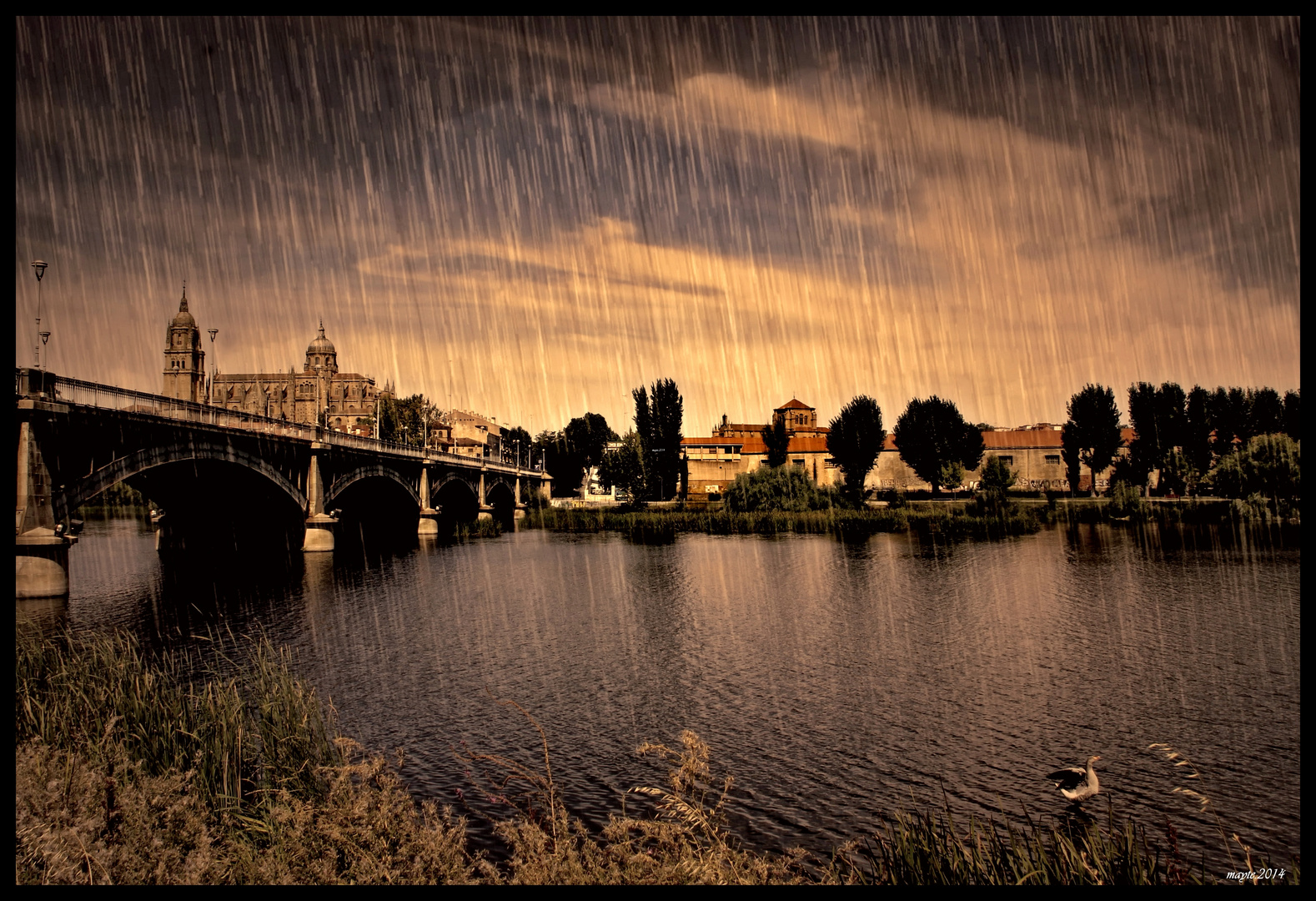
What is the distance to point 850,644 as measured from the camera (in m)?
27.5

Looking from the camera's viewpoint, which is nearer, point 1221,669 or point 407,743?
point 407,743

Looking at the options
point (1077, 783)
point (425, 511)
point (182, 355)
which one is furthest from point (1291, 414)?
point (182, 355)

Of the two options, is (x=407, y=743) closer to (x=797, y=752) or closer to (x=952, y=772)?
(x=797, y=752)

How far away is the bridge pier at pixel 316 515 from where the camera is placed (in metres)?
54.3

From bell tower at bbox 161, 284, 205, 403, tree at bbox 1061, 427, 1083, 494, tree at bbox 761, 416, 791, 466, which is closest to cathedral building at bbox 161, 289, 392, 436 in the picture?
bell tower at bbox 161, 284, 205, 403

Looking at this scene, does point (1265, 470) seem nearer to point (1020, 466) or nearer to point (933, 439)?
point (933, 439)

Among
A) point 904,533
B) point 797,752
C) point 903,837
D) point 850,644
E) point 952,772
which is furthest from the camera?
point 904,533

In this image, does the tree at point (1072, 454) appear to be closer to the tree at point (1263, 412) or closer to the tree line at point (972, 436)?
the tree line at point (972, 436)

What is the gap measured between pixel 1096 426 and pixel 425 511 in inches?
3402

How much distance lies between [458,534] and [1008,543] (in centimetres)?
4668

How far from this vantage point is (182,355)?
166m

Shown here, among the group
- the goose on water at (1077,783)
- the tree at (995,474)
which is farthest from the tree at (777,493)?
the goose on water at (1077,783)

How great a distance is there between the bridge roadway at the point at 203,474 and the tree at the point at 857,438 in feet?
158
